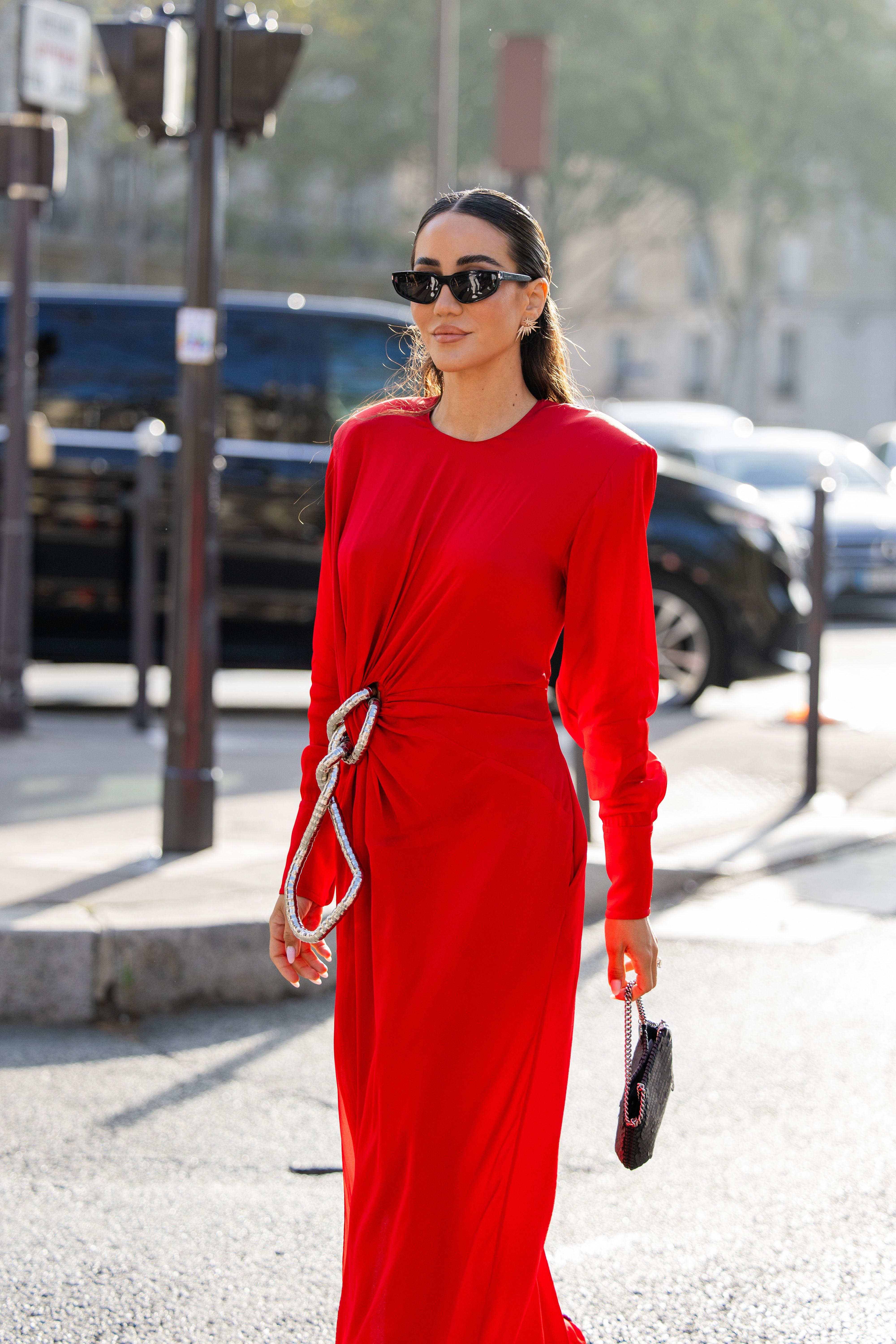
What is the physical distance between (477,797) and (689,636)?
22.8 feet

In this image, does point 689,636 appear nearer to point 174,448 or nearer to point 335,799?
point 174,448

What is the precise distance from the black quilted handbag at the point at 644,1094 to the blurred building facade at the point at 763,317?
147 feet

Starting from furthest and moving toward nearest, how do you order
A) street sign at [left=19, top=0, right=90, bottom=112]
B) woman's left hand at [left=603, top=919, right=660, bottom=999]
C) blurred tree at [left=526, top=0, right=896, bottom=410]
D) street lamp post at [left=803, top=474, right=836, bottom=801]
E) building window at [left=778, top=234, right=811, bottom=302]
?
building window at [left=778, top=234, right=811, bottom=302], blurred tree at [left=526, top=0, right=896, bottom=410], street sign at [left=19, top=0, right=90, bottom=112], street lamp post at [left=803, top=474, right=836, bottom=801], woman's left hand at [left=603, top=919, right=660, bottom=999]

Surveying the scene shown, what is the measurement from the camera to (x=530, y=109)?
7250 mm

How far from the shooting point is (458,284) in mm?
2350

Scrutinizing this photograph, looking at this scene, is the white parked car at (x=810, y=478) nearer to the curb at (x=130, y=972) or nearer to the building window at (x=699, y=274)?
the curb at (x=130, y=972)

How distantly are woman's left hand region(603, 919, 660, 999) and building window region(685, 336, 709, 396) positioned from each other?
54.4 meters

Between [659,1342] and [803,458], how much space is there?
46.4ft

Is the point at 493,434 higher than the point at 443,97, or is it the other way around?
the point at 443,97

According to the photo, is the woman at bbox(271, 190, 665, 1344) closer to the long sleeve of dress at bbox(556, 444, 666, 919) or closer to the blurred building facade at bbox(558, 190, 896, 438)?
the long sleeve of dress at bbox(556, 444, 666, 919)

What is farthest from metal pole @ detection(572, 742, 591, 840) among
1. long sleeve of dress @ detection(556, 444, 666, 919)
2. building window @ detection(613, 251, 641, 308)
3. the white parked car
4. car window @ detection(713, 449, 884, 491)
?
building window @ detection(613, 251, 641, 308)

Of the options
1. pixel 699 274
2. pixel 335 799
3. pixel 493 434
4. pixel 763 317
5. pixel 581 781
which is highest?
pixel 699 274

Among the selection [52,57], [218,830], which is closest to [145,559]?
[52,57]

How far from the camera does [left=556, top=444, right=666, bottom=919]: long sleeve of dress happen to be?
7.51 feet
